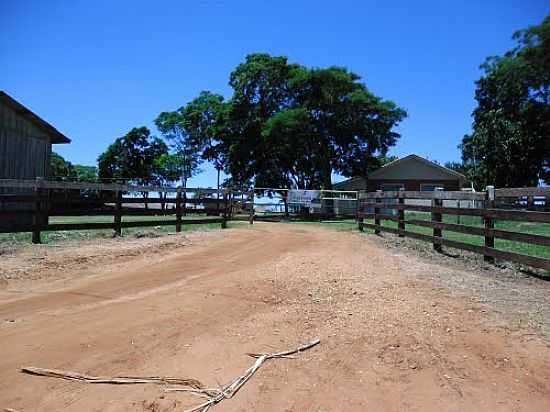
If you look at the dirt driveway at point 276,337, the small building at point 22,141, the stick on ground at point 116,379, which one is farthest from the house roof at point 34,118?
A: the stick on ground at point 116,379

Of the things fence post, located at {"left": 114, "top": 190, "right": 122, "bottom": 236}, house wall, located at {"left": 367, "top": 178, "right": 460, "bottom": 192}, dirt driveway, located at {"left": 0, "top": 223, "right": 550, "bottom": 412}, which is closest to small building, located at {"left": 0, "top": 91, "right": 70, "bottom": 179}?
fence post, located at {"left": 114, "top": 190, "right": 122, "bottom": 236}

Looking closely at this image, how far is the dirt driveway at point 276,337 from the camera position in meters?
3.17

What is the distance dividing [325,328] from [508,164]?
3120 centimetres

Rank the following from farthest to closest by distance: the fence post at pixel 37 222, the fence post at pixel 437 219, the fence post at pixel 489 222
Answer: the fence post at pixel 437 219
the fence post at pixel 37 222
the fence post at pixel 489 222

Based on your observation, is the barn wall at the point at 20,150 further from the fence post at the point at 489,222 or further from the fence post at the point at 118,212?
the fence post at the point at 489,222

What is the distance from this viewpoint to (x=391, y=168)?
116 feet

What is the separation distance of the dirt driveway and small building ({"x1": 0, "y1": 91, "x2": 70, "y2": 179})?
11.6m

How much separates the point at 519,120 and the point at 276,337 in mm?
32672

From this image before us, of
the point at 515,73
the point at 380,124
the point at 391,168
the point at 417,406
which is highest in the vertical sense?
the point at 515,73

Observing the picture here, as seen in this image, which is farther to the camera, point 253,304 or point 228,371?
point 253,304

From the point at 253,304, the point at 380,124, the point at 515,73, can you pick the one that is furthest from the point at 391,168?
the point at 253,304

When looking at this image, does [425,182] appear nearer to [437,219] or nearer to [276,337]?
[437,219]

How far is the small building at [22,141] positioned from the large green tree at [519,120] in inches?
1082

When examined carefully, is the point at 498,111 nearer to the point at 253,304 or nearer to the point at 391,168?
the point at 391,168
